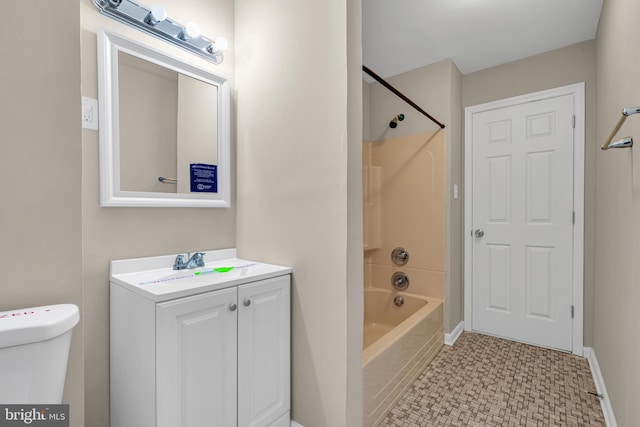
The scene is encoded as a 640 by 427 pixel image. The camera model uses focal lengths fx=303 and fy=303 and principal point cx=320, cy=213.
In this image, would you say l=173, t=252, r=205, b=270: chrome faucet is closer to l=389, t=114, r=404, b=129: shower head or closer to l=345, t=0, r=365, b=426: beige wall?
l=345, t=0, r=365, b=426: beige wall

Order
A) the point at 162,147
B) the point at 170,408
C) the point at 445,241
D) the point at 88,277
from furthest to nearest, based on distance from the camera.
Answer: the point at 445,241, the point at 162,147, the point at 88,277, the point at 170,408

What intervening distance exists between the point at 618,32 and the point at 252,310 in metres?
2.29

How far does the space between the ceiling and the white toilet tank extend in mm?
2256

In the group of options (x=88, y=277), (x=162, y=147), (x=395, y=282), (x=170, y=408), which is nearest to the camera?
(x=170, y=408)

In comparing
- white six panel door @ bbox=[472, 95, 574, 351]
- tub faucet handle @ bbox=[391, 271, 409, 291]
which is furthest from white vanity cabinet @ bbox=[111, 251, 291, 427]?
white six panel door @ bbox=[472, 95, 574, 351]

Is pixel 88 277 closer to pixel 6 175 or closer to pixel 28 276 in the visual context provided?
pixel 28 276

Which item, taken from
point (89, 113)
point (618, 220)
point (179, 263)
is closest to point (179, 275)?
point (179, 263)

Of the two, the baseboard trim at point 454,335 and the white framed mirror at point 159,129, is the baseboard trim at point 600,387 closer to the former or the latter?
the baseboard trim at point 454,335

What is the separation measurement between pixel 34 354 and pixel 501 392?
7.58 feet

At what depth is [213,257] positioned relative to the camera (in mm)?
1717

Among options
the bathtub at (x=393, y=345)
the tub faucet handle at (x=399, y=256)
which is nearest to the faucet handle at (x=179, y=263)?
the bathtub at (x=393, y=345)

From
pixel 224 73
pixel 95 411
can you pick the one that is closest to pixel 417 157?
pixel 224 73

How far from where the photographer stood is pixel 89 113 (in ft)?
4.25

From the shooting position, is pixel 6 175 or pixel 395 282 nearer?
pixel 6 175
